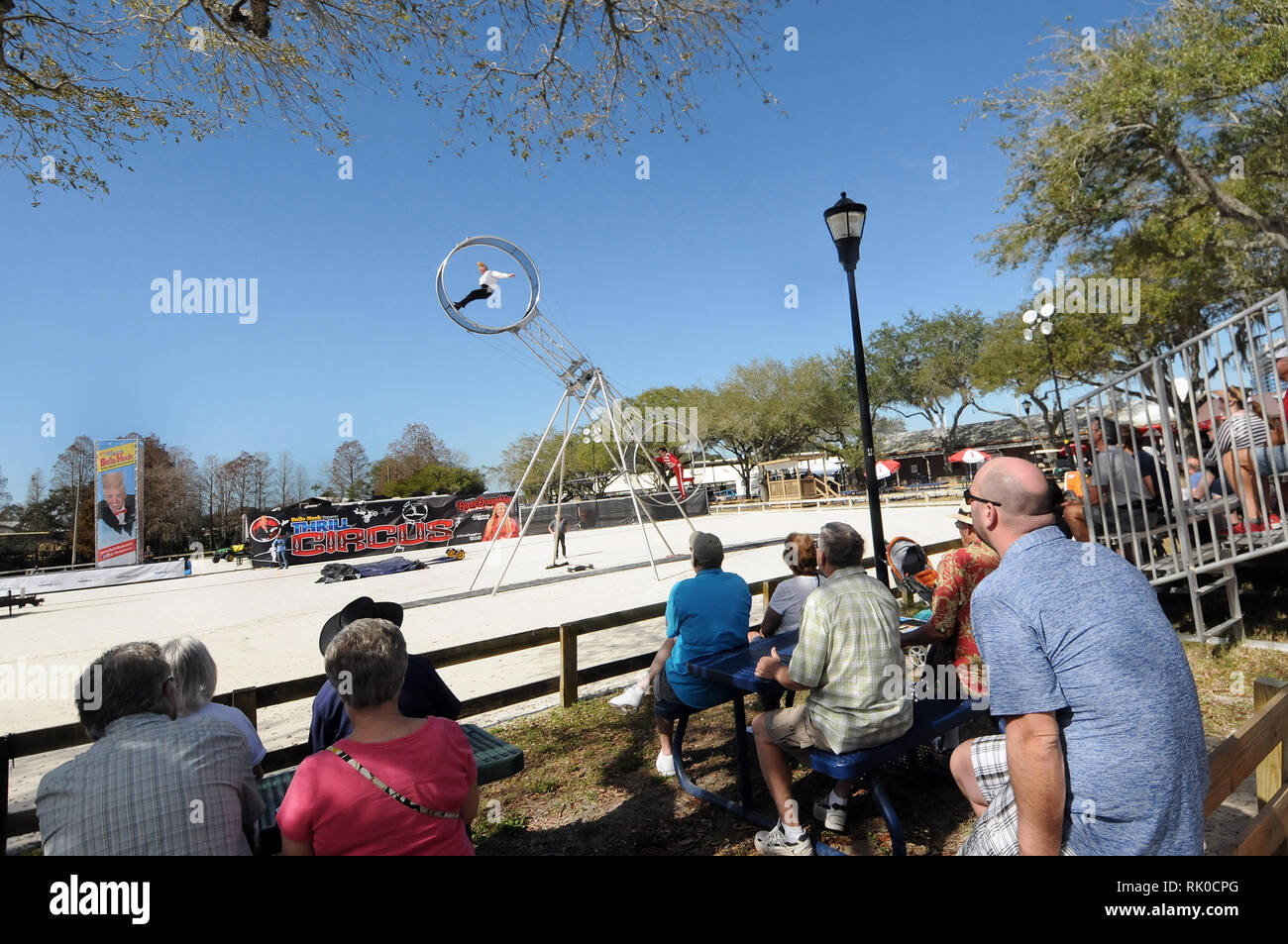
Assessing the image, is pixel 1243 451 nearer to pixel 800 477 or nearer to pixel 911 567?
pixel 911 567

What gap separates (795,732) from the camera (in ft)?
10.2

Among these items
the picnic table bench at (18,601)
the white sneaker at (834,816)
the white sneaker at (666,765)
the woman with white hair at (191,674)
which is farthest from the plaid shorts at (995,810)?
the picnic table bench at (18,601)

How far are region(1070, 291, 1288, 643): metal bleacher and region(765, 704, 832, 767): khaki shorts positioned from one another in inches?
147

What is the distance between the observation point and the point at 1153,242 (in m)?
14.9

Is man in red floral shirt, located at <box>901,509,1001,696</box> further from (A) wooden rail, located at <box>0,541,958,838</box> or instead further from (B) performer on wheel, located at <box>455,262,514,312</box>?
(B) performer on wheel, located at <box>455,262,514,312</box>

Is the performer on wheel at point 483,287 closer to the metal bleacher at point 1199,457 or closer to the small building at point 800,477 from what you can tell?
the metal bleacher at point 1199,457

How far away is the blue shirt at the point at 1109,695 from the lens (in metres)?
1.63

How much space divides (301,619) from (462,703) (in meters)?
9.17

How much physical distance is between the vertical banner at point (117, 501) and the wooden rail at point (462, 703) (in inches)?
1050

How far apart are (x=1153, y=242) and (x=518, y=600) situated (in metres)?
15.7

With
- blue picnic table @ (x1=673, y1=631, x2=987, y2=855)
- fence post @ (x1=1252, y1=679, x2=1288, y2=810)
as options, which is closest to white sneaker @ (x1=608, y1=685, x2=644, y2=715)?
blue picnic table @ (x1=673, y1=631, x2=987, y2=855)

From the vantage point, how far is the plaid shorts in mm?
1865
